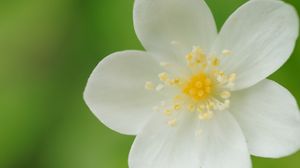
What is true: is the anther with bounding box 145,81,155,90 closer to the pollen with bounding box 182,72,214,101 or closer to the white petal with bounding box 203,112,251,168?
the pollen with bounding box 182,72,214,101

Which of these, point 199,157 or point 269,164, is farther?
point 269,164

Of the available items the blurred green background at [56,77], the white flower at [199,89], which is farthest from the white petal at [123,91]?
the blurred green background at [56,77]

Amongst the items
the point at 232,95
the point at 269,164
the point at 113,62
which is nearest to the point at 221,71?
the point at 232,95

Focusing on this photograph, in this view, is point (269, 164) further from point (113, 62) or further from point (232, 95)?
point (113, 62)

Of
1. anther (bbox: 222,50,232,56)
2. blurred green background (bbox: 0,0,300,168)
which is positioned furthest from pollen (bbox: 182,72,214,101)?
→ blurred green background (bbox: 0,0,300,168)

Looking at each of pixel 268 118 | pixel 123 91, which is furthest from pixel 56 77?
pixel 268 118

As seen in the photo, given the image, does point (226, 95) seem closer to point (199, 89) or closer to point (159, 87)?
point (199, 89)

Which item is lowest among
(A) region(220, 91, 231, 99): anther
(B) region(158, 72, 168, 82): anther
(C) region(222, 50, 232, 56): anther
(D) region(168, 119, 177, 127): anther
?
(D) region(168, 119, 177, 127): anther

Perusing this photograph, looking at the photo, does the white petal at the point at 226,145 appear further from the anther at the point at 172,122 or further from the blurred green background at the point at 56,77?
the blurred green background at the point at 56,77
